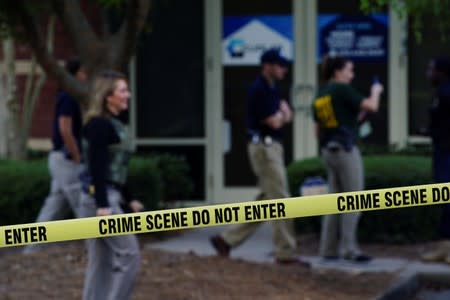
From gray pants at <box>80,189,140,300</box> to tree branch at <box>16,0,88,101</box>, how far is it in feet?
7.33

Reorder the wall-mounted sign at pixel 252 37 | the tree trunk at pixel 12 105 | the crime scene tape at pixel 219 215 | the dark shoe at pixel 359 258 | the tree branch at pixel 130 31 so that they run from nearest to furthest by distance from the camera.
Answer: the crime scene tape at pixel 219 215
the tree branch at pixel 130 31
the dark shoe at pixel 359 258
the tree trunk at pixel 12 105
the wall-mounted sign at pixel 252 37

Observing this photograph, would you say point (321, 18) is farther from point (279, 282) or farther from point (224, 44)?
point (279, 282)

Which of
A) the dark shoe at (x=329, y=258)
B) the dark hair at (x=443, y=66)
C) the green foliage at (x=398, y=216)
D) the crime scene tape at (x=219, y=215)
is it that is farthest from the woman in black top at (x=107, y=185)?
the green foliage at (x=398, y=216)

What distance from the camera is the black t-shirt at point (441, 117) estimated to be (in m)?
9.74

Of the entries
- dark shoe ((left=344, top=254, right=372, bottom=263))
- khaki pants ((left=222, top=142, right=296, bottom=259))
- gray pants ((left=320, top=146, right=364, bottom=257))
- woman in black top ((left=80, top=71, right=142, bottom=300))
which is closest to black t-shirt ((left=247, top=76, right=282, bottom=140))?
khaki pants ((left=222, top=142, right=296, bottom=259))

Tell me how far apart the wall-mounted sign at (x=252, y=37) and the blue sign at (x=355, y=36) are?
0.43 m

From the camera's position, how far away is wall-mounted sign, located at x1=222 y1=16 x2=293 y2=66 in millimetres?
13961

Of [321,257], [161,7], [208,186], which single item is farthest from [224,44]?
[321,257]

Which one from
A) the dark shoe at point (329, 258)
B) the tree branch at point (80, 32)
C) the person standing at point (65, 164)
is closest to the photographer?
the tree branch at point (80, 32)

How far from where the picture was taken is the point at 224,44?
1409 centimetres

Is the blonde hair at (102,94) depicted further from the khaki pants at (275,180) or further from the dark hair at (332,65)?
the dark hair at (332,65)

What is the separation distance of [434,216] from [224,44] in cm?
410

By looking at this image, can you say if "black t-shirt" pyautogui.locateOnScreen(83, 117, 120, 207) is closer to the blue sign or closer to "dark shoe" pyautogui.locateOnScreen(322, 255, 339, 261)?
"dark shoe" pyautogui.locateOnScreen(322, 255, 339, 261)

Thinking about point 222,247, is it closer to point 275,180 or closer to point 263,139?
point 275,180
